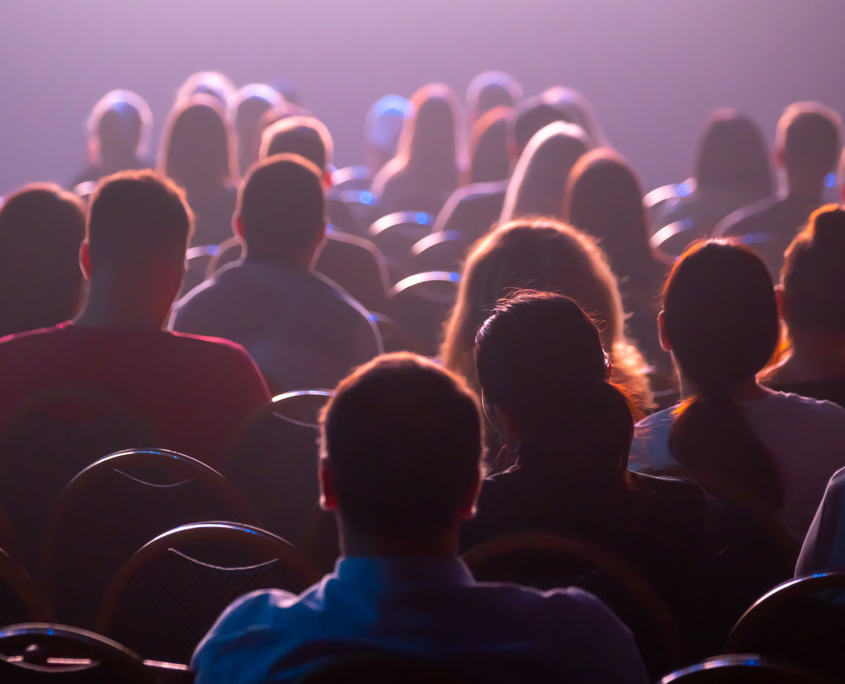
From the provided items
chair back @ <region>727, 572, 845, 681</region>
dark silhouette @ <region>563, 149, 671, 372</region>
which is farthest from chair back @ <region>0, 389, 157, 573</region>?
dark silhouette @ <region>563, 149, 671, 372</region>

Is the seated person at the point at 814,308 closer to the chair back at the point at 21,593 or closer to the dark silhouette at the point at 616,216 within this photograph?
the dark silhouette at the point at 616,216

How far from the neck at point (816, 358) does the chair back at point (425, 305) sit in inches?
53.9

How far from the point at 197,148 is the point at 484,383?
3.48 m

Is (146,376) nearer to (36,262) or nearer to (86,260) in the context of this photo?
(86,260)

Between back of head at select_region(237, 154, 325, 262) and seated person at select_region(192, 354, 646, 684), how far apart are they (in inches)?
73.4

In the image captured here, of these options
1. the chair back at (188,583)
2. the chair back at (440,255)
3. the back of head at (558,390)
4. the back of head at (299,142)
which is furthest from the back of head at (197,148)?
the chair back at (188,583)

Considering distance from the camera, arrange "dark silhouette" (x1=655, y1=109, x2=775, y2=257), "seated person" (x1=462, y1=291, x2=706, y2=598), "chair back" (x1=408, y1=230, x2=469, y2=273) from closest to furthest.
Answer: "seated person" (x1=462, y1=291, x2=706, y2=598) < "chair back" (x1=408, y1=230, x2=469, y2=273) < "dark silhouette" (x1=655, y1=109, x2=775, y2=257)

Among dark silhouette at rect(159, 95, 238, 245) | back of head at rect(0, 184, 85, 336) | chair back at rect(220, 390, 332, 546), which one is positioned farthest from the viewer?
dark silhouette at rect(159, 95, 238, 245)

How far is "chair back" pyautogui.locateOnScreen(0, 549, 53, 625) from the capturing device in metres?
1.31

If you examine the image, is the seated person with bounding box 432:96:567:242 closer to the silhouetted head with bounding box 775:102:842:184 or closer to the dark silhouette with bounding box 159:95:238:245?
the dark silhouette with bounding box 159:95:238:245

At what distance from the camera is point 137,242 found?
7.36ft

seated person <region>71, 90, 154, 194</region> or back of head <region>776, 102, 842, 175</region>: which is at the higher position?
seated person <region>71, 90, 154, 194</region>

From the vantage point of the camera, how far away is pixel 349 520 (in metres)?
1.08

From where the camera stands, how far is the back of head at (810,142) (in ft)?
14.7
